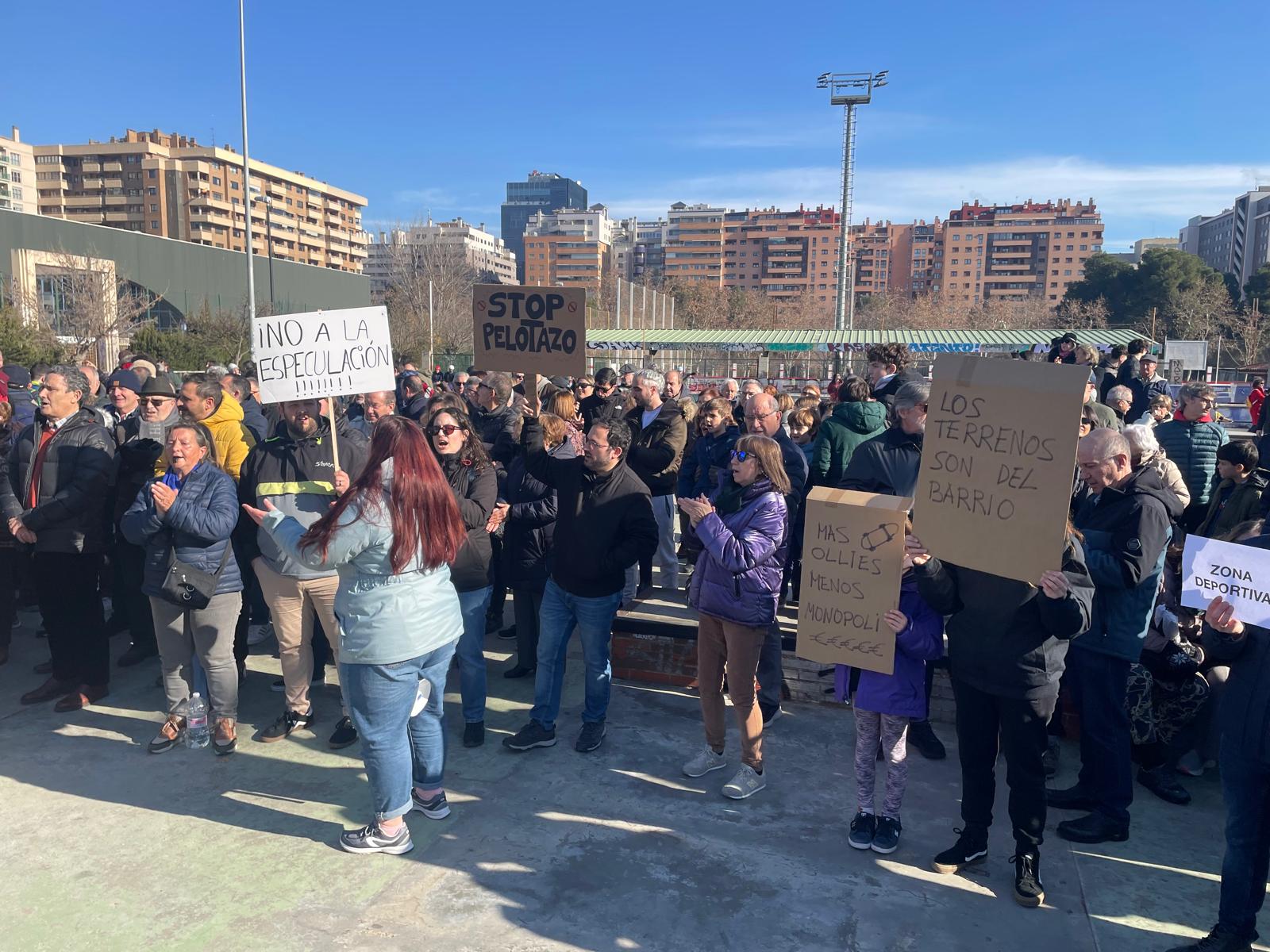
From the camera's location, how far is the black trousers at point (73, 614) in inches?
Answer: 221

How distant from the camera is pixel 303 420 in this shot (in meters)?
5.08

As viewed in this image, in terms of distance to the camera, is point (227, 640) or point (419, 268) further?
point (419, 268)

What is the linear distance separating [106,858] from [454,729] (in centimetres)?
189

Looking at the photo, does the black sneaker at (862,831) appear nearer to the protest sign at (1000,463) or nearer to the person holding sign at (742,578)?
the person holding sign at (742,578)

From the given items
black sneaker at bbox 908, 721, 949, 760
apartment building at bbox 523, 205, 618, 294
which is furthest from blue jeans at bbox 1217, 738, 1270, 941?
apartment building at bbox 523, 205, 618, 294

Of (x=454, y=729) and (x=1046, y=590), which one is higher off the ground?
(x=1046, y=590)

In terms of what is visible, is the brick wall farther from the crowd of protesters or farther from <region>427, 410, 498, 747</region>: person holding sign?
<region>427, 410, 498, 747</region>: person holding sign

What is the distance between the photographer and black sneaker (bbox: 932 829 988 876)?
389cm

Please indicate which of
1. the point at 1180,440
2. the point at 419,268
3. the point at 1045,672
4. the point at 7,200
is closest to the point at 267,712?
the point at 1045,672

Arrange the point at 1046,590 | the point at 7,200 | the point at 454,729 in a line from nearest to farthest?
the point at 1046,590 < the point at 454,729 < the point at 7,200

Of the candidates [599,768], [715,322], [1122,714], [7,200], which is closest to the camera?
[1122,714]

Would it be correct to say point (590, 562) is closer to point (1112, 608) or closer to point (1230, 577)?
point (1112, 608)

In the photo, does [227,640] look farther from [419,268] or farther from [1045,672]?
[419,268]

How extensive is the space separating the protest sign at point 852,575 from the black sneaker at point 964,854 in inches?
32.4
